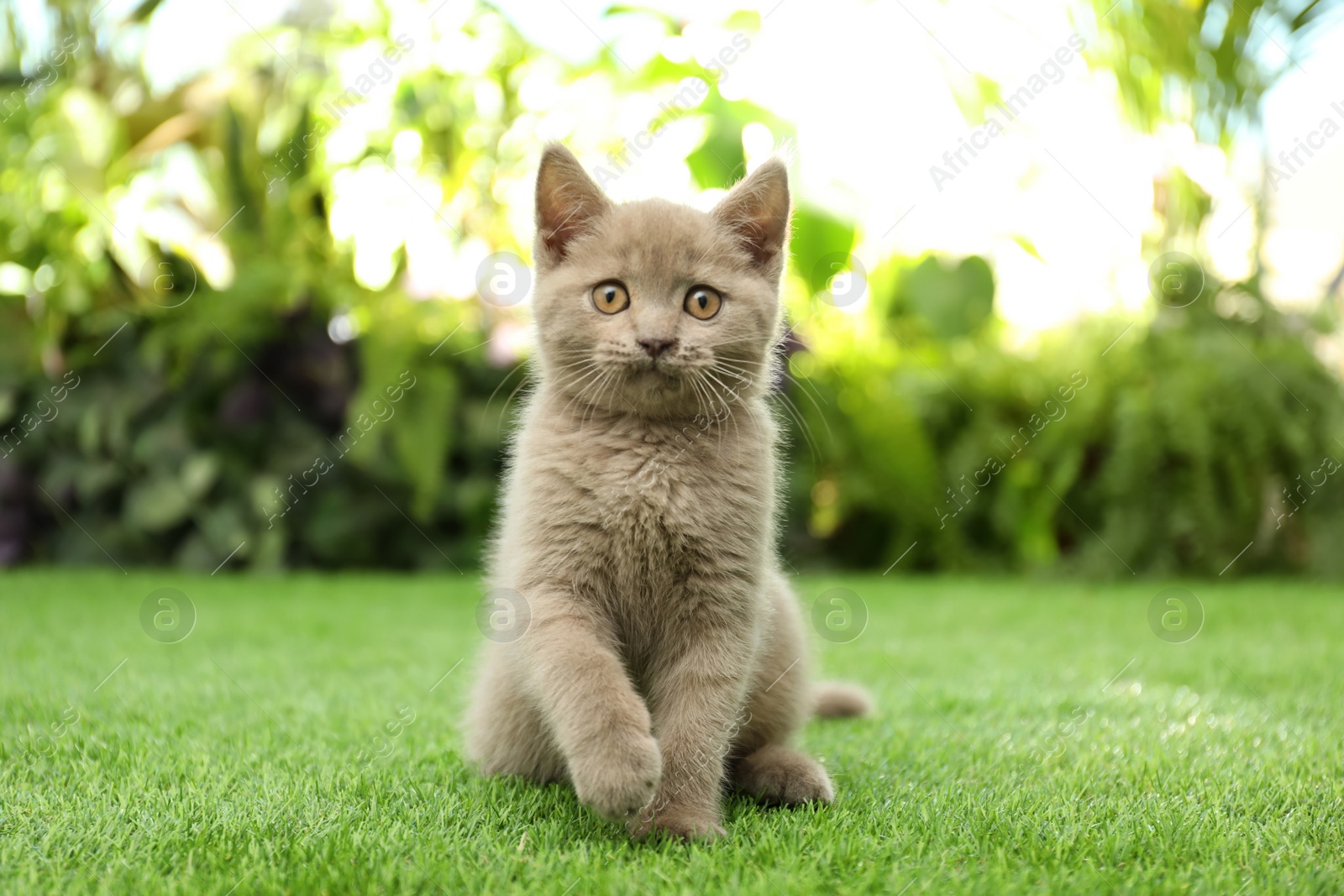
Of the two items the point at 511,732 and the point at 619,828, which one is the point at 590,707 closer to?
the point at 619,828

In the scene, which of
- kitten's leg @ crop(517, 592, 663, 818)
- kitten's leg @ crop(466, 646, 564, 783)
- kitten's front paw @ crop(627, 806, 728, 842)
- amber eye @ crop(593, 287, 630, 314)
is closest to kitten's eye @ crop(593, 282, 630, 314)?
amber eye @ crop(593, 287, 630, 314)

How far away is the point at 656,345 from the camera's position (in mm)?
1346

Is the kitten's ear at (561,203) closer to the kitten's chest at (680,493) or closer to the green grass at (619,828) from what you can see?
the kitten's chest at (680,493)

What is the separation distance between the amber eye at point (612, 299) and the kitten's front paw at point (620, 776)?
603 mm

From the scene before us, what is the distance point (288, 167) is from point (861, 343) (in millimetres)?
2721

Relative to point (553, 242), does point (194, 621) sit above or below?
below

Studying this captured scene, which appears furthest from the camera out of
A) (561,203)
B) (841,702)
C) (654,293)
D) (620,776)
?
(841,702)

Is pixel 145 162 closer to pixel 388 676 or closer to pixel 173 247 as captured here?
pixel 173 247

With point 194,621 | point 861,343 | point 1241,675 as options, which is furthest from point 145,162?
point 1241,675

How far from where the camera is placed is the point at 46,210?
4355 millimetres

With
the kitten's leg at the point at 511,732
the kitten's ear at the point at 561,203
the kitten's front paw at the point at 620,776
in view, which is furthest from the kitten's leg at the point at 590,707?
the kitten's ear at the point at 561,203

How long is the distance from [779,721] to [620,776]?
480 mm

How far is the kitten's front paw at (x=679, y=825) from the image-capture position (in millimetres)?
1215

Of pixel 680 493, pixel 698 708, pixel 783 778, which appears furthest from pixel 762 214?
pixel 783 778
